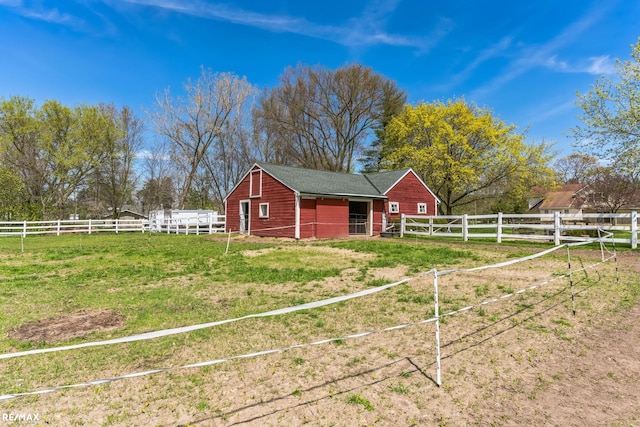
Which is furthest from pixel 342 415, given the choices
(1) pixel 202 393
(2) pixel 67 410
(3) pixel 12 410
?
(3) pixel 12 410

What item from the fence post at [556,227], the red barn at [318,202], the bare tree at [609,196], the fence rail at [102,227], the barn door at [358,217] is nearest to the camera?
the fence post at [556,227]

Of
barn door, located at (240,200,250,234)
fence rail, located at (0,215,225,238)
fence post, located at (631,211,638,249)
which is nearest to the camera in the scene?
fence post, located at (631,211,638,249)

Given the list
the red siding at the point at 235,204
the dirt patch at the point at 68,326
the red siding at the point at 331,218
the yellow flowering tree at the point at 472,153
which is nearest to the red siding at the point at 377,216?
the red siding at the point at 331,218

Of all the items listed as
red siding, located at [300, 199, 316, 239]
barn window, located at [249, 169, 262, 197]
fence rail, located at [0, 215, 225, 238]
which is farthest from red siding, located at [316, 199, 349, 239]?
fence rail, located at [0, 215, 225, 238]

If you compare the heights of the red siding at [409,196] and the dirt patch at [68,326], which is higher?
the red siding at [409,196]

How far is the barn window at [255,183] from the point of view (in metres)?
21.5

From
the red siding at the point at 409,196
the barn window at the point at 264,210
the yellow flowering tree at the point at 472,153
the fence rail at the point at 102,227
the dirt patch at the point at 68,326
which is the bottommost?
the dirt patch at the point at 68,326

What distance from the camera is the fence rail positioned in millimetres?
23984

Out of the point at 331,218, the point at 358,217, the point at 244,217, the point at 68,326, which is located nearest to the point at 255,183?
the point at 244,217

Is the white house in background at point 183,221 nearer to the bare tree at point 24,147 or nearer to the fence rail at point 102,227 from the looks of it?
the fence rail at point 102,227

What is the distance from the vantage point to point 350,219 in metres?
22.2

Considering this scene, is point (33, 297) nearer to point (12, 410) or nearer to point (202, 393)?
point (12, 410)

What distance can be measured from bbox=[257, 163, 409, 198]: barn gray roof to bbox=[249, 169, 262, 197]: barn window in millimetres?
648

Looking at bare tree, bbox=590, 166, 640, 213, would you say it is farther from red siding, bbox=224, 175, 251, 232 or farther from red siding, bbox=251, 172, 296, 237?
red siding, bbox=224, 175, 251, 232
